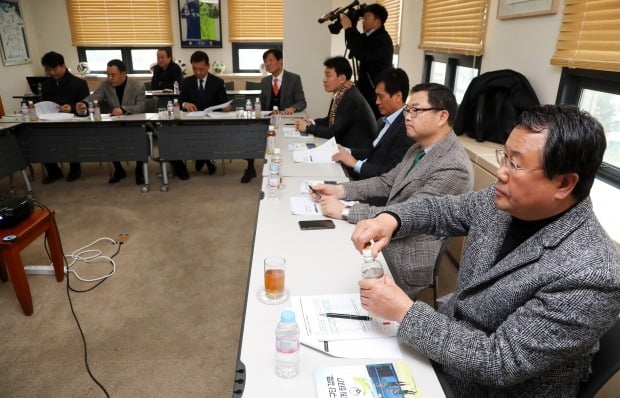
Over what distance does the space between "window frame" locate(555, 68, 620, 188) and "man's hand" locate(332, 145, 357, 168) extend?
4.36 ft

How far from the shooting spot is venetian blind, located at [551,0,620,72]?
204 cm

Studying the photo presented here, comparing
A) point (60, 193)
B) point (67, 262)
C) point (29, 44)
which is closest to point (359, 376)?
point (67, 262)

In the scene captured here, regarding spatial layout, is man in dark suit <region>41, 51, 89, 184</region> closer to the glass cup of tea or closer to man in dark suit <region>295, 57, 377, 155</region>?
man in dark suit <region>295, 57, 377, 155</region>

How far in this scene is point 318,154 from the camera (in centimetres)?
289

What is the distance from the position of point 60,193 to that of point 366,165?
3433 mm

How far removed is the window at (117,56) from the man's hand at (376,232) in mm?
7250

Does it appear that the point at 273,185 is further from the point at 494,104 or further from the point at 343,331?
the point at 494,104

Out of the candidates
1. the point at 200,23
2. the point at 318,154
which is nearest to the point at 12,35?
the point at 200,23

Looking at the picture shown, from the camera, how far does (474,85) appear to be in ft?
10.1

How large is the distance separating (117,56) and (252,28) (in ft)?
8.21

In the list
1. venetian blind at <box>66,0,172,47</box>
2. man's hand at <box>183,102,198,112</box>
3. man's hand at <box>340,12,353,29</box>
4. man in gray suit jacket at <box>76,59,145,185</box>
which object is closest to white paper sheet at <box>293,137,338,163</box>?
man's hand at <box>340,12,353,29</box>

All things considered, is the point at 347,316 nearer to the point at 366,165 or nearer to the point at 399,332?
the point at 399,332

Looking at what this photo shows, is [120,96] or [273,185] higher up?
[120,96]

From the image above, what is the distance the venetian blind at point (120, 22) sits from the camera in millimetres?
6977
